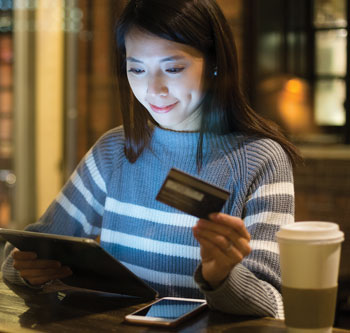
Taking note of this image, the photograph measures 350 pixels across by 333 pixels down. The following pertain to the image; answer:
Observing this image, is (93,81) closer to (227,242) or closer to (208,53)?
(208,53)

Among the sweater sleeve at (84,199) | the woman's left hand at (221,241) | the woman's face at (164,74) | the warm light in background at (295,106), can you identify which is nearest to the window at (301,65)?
the warm light in background at (295,106)

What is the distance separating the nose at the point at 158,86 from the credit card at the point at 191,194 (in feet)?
1.36

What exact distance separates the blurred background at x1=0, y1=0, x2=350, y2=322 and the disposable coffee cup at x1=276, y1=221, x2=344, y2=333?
2920 mm

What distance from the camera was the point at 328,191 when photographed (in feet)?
12.7

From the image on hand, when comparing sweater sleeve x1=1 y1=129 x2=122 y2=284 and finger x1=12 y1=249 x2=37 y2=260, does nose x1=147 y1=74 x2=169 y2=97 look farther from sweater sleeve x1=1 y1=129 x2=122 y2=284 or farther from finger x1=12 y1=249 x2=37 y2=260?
finger x1=12 y1=249 x2=37 y2=260

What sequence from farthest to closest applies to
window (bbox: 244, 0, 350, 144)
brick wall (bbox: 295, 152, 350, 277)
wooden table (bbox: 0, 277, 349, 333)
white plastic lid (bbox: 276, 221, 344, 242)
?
1. window (bbox: 244, 0, 350, 144)
2. brick wall (bbox: 295, 152, 350, 277)
3. wooden table (bbox: 0, 277, 349, 333)
4. white plastic lid (bbox: 276, 221, 344, 242)

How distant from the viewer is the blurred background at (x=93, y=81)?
402 cm

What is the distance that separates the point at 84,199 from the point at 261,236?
518 mm

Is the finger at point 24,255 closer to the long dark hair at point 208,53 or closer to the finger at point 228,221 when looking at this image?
the long dark hair at point 208,53

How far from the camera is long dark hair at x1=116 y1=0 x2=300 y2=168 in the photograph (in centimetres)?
138

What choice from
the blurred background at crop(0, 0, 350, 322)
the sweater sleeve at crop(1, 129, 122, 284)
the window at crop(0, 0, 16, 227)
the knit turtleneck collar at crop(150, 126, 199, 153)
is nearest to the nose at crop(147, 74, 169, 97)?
the knit turtleneck collar at crop(150, 126, 199, 153)

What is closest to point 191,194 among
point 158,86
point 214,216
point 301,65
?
point 214,216

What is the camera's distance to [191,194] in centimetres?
101

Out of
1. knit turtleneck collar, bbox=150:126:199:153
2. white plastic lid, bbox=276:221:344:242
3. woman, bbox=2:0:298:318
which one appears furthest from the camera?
knit turtleneck collar, bbox=150:126:199:153
